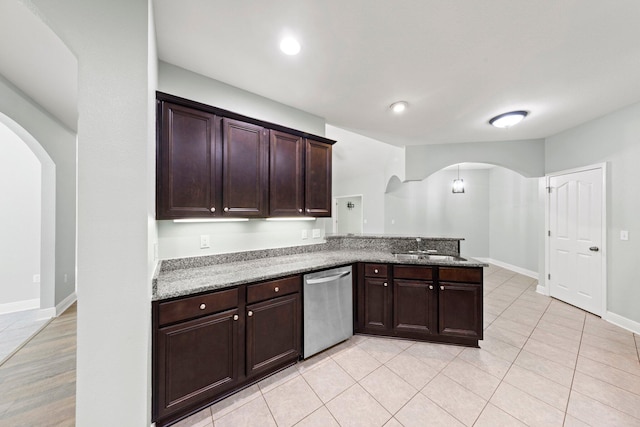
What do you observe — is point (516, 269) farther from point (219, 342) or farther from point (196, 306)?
point (196, 306)

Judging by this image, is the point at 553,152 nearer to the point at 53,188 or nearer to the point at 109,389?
the point at 109,389

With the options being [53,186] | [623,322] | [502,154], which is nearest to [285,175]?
[53,186]

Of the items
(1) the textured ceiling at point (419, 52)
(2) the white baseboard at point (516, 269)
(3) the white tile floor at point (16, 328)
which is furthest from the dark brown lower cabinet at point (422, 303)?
(2) the white baseboard at point (516, 269)

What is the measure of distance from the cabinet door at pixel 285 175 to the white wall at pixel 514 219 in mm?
5357

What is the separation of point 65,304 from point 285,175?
4.03 meters

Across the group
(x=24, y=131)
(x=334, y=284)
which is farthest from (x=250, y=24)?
(x=24, y=131)

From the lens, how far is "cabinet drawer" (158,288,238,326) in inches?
59.1

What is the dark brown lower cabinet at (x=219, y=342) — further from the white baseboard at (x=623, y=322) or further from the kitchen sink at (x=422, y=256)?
the white baseboard at (x=623, y=322)

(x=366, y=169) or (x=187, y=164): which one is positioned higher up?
(x=366, y=169)

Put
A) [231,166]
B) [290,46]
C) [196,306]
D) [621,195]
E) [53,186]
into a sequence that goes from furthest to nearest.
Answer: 1. [53,186]
2. [621,195]
3. [231,166]
4. [290,46]
5. [196,306]

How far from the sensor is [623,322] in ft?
9.86

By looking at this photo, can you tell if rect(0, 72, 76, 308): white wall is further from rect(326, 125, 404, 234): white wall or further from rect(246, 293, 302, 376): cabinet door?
rect(326, 125, 404, 234): white wall

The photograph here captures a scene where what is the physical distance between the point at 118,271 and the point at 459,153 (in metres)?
4.89

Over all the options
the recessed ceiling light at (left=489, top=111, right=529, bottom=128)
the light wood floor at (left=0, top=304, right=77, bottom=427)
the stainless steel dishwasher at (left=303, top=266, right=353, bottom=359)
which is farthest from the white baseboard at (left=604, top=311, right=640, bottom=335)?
the light wood floor at (left=0, top=304, right=77, bottom=427)
